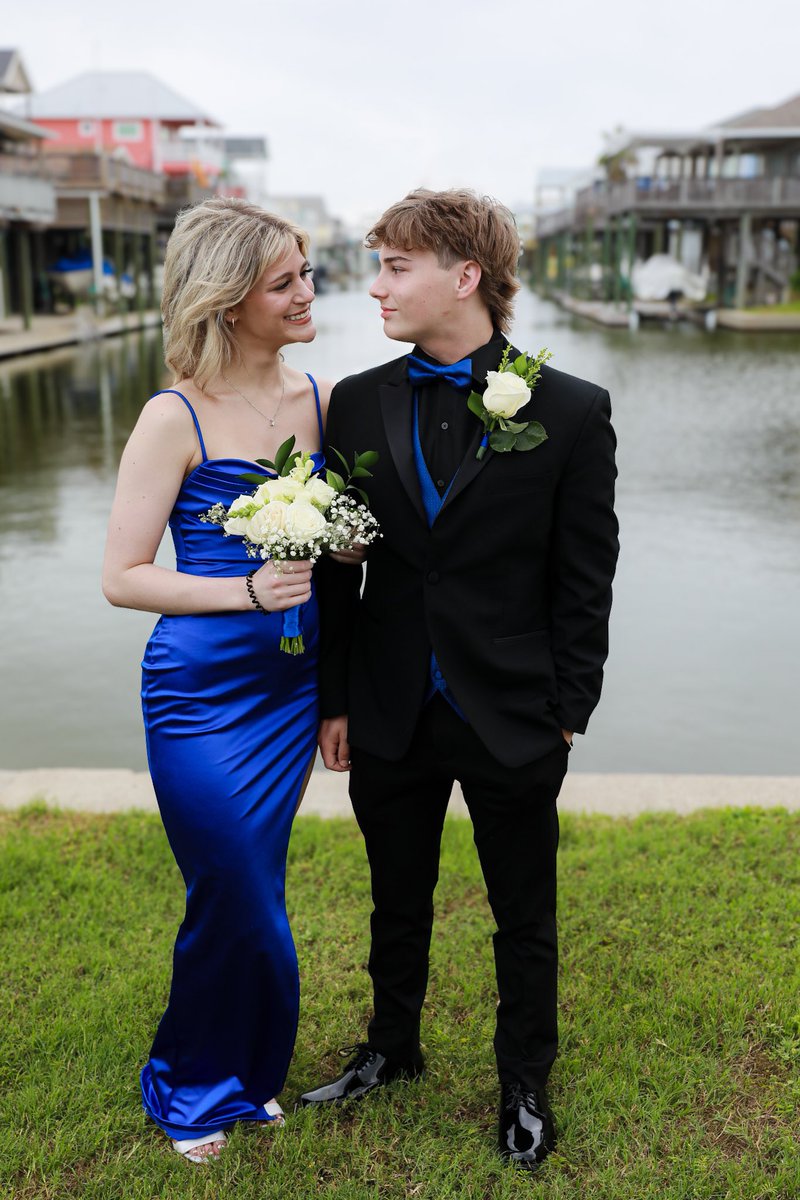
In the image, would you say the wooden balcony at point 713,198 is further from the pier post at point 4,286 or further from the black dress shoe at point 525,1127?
the black dress shoe at point 525,1127

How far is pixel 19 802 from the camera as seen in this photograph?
5117mm

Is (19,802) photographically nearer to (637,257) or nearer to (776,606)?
(776,606)

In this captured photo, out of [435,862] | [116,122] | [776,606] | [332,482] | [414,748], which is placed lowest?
[776,606]

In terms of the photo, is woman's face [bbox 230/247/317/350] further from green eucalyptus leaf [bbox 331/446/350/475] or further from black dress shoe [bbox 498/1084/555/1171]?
black dress shoe [bbox 498/1084/555/1171]

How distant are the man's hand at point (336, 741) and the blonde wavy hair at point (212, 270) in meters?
0.89

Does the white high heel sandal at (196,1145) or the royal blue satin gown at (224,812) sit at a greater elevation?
the royal blue satin gown at (224,812)

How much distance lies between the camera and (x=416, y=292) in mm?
2783

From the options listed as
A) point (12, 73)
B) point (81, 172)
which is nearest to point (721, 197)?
point (81, 172)

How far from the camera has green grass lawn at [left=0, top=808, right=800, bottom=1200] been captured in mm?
2918

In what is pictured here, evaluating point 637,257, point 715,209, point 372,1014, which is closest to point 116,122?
point 637,257

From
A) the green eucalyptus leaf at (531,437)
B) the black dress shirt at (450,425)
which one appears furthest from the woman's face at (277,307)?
the green eucalyptus leaf at (531,437)

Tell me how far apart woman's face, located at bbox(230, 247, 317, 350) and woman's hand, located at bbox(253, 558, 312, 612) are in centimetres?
58

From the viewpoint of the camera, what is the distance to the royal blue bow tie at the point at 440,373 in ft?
9.41

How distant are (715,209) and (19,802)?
39261 mm
